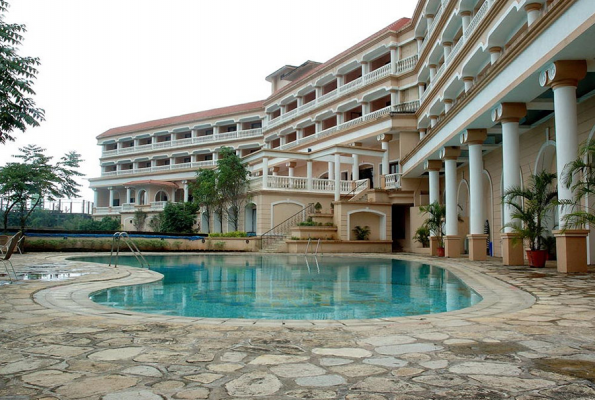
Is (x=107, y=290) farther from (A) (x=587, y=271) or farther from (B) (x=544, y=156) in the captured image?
(B) (x=544, y=156)

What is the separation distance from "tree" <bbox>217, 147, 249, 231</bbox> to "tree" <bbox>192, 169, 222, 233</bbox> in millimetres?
599

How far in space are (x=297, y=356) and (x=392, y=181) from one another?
23545 millimetres

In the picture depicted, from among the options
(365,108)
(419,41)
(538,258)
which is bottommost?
(538,258)

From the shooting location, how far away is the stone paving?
110 inches

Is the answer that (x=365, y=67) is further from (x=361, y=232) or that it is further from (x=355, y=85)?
(x=361, y=232)

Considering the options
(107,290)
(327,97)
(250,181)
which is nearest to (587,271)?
(107,290)

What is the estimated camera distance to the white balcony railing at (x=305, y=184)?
26.7 meters

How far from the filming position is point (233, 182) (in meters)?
28.0

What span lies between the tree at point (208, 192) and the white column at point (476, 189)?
17.2m

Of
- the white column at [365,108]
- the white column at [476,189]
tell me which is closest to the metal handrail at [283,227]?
the white column at [365,108]

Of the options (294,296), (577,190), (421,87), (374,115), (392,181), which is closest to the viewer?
(294,296)

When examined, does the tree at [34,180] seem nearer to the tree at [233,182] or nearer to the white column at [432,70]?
the tree at [233,182]

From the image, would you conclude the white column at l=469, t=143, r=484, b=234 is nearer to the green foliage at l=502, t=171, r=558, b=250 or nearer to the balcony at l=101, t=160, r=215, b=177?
the green foliage at l=502, t=171, r=558, b=250

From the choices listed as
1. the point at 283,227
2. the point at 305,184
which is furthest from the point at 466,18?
the point at 283,227
